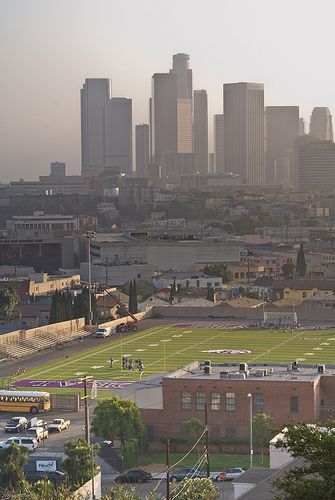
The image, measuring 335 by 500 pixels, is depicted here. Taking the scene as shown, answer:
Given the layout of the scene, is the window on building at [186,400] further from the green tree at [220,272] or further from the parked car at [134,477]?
the green tree at [220,272]

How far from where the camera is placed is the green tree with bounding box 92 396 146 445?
70.6 ft

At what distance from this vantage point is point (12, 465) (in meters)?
17.2

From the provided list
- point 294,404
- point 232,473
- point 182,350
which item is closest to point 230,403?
point 294,404

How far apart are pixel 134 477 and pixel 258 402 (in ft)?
13.0

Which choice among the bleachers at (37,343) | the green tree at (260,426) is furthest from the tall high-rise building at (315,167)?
the green tree at (260,426)

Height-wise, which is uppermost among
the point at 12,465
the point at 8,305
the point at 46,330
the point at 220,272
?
the point at 12,465

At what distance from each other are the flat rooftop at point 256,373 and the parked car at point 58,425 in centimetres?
180

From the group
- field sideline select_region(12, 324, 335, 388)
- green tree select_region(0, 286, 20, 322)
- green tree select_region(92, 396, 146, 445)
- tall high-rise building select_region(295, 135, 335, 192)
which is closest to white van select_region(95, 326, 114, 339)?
field sideline select_region(12, 324, 335, 388)

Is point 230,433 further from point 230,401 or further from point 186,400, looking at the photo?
point 186,400

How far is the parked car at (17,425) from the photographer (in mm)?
23175

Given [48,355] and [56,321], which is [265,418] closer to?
[48,355]

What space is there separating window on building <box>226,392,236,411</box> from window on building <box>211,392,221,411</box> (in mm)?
140

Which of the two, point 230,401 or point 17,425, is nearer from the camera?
point 230,401

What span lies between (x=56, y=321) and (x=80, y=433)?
14204 millimetres
